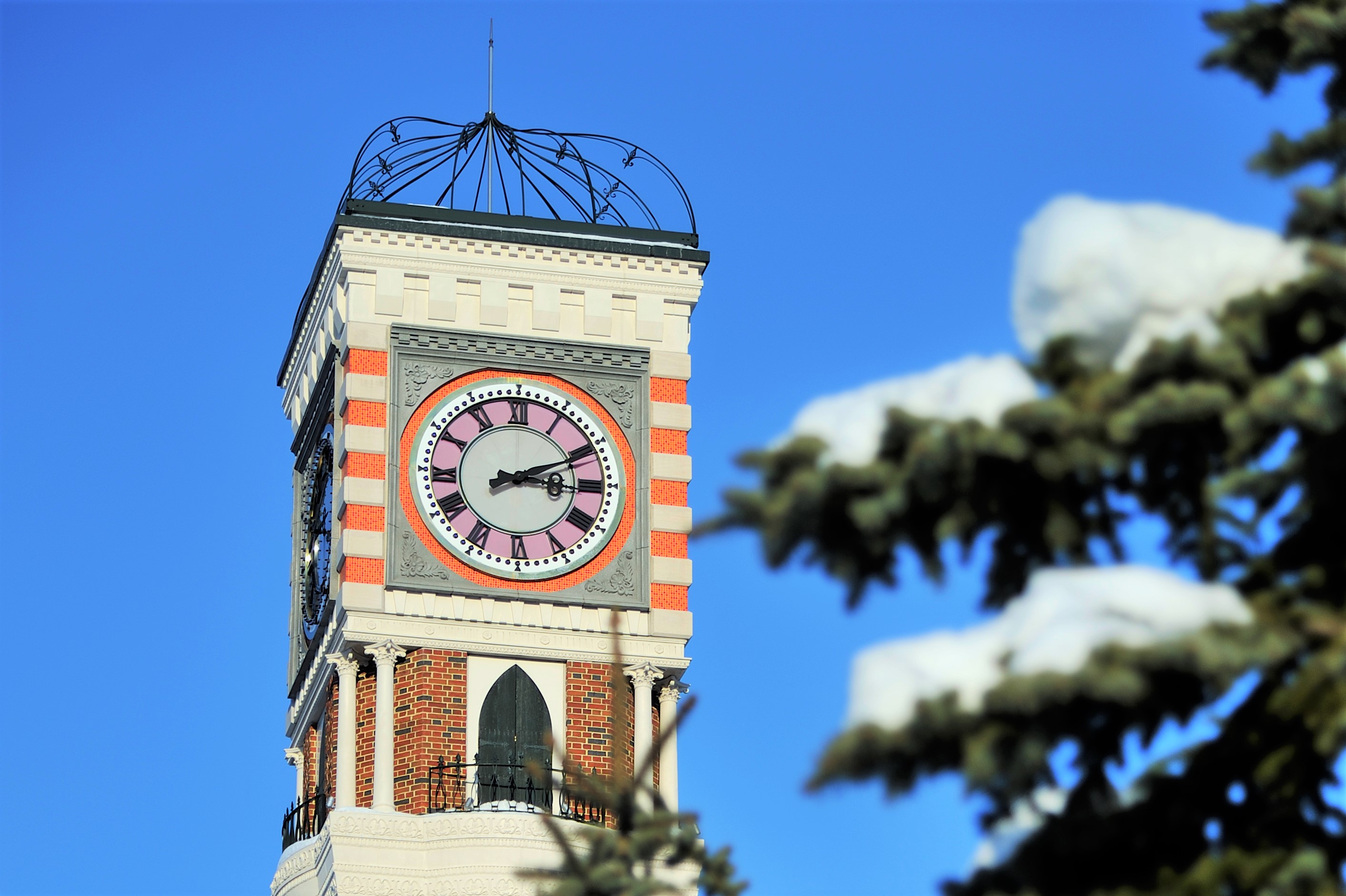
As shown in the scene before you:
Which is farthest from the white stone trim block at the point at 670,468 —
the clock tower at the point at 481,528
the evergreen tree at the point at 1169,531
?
the evergreen tree at the point at 1169,531

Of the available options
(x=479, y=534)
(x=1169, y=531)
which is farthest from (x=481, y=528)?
(x=1169, y=531)

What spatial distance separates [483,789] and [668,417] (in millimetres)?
6473

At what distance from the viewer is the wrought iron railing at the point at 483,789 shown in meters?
34.9

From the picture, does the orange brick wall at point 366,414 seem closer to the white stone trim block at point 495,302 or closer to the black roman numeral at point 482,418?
the black roman numeral at point 482,418

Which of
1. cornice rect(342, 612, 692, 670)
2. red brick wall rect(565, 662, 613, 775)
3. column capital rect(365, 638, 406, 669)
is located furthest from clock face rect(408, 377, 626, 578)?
column capital rect(365, 638, 406, 669)

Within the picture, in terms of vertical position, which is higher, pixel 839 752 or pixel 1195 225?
pixel 1195 225

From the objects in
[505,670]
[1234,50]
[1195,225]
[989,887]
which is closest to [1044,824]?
[989,887]

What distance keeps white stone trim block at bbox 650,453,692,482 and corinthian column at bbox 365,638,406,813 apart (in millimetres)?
4789

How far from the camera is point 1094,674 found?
30.2ft

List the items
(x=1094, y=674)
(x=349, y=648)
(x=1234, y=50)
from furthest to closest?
(x=349, y=648) → (x=1234, y=50) → (x=1094, y=674)

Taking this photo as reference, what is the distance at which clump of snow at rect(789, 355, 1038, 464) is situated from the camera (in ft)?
32.9

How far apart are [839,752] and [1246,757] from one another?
6.46ft

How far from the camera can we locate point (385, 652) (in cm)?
3550

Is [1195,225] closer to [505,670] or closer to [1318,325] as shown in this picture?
[1318,325]
